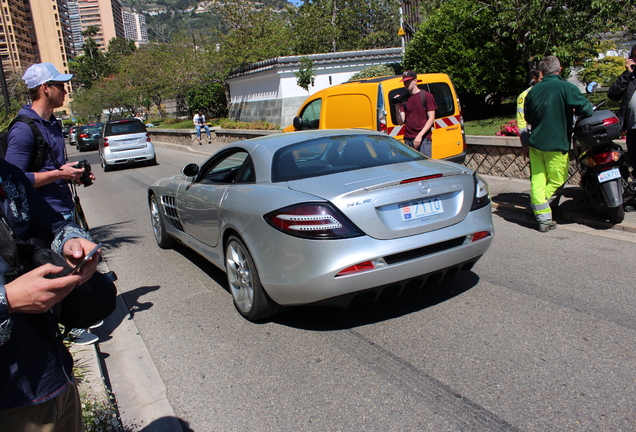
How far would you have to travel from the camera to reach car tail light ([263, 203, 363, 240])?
11.9ft

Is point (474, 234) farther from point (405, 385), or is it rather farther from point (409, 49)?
point (409, 49)

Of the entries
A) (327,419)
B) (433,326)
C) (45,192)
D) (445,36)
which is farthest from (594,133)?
(445,36)

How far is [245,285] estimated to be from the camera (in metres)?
4.27

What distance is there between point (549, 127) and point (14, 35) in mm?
151491

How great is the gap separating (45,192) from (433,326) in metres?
3.11

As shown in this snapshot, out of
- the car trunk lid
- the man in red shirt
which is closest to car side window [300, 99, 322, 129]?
the man in red shirt

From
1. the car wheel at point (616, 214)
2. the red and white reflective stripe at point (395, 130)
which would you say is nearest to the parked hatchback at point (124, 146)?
the red and white reflective stripe at point (395, 130)

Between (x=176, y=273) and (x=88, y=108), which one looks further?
(x=88, y=108)

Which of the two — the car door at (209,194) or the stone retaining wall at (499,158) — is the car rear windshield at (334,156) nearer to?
the car door at (209,194)

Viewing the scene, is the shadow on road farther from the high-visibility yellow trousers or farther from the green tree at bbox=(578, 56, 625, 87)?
the green tree at bbox=(578, 56, 625, 87)

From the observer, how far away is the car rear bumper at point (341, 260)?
3621mm

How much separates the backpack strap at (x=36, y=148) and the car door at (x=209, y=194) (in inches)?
54.5

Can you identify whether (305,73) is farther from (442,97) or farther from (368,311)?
(368,311)

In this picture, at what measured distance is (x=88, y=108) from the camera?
2373 inches
